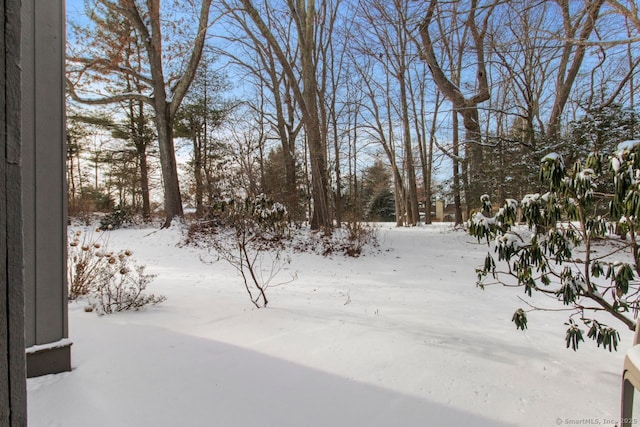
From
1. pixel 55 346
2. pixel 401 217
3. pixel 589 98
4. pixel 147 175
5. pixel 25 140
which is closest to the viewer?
pixel 25 140

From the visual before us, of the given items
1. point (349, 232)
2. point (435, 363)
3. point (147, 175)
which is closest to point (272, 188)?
point (349, 232)

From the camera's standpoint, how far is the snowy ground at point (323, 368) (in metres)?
1.59

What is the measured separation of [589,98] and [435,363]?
32.3ft

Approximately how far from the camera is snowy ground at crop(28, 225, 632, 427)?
62.6 inches

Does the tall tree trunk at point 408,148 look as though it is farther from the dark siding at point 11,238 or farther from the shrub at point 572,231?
the dark siding at point 11,238

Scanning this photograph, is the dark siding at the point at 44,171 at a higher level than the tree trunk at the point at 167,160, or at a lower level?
lower

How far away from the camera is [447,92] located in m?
8.97

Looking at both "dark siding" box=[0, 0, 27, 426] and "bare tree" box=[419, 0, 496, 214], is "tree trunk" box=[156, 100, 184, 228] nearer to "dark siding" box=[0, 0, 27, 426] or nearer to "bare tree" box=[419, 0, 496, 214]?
"bare tree" box=[419, 0, 496, 214]

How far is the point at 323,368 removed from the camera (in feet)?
6.77

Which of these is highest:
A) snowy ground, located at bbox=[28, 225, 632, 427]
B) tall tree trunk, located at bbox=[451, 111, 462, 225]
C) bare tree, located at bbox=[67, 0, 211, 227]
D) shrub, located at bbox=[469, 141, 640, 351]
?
bare tree, located at bbox=[67, 0, 211, 227]

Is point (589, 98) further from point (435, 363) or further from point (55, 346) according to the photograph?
point (55, 346)

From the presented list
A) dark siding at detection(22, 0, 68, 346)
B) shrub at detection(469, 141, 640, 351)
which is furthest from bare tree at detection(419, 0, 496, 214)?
dark siding at detection(22, 0, 68, 346)

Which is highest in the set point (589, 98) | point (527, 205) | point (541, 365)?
point (589, 98)

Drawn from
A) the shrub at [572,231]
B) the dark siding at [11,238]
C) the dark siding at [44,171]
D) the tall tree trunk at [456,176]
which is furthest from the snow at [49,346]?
the tall tree trunk at [456,176]
